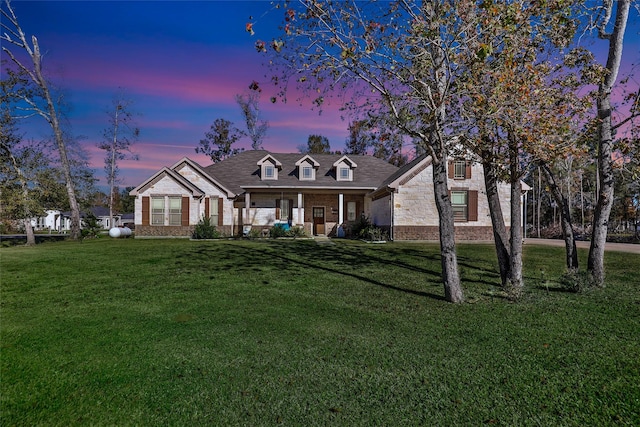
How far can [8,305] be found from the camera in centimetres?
716

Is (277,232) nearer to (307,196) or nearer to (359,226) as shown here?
(307,196)

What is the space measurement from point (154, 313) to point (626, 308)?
9057 millimetres

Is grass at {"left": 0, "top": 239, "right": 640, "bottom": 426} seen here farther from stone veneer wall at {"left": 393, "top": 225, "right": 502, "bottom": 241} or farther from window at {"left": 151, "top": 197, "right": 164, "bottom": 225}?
window at {"left": 151, "top": 197, "right": 164, "bottom": 225}

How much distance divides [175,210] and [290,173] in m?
8.90

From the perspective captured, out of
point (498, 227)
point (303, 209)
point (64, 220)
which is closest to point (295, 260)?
point (498, 227)

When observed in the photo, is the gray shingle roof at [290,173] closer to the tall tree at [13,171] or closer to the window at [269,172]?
the window at [269,172]

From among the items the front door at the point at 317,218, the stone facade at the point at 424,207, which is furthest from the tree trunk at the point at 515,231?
the front door at the point at 317,218

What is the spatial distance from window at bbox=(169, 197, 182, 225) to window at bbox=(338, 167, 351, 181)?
11.7 meters

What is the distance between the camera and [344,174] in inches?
1072

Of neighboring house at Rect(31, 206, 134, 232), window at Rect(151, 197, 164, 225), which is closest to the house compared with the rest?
window at Rect(151, 197, 164, 225)

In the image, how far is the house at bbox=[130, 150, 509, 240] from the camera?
71.1 feet

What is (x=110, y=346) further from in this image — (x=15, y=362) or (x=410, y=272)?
(x=410, y=272)

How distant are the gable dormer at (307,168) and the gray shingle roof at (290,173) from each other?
41 centimetres

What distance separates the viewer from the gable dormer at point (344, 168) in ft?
88.7
